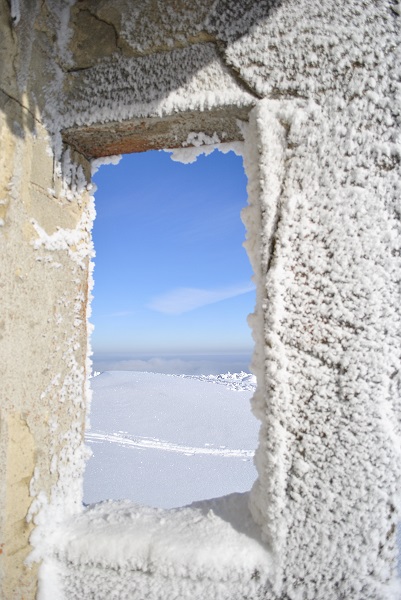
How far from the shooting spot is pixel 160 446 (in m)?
4.09

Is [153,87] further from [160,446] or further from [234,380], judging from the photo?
[234,380]

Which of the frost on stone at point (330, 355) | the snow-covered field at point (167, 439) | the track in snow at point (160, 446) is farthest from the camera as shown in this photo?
the track in snow at point (160, 446)

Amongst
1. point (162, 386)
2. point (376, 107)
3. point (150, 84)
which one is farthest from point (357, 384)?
point (162, 386)

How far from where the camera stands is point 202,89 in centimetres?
92

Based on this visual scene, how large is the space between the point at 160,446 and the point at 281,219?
12.6 feet

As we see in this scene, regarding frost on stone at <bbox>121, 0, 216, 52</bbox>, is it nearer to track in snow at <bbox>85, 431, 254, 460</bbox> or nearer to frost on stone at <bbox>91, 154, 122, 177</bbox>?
frost on stone at <bbox>91, 154, 122, 177</bbox>

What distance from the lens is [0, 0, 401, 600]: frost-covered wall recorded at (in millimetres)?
800

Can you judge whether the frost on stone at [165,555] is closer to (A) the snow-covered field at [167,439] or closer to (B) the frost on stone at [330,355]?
(B) the frost on stone at [330,355]

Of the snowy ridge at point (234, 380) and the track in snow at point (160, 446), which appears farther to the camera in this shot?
the snowy ridge at point (234, 380)

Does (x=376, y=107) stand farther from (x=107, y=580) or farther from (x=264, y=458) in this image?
(x=107, y=580)

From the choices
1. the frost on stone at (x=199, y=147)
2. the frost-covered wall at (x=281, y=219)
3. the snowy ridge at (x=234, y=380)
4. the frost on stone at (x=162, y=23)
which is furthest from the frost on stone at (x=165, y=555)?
the snowy ridge at (x=234, y=380)

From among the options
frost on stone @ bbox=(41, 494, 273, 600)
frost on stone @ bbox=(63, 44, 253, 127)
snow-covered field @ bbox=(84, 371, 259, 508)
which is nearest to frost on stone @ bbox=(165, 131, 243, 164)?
frost on stone @ bbox=(63, 44, 253, 127)

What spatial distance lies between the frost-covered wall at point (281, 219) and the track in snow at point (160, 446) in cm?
317

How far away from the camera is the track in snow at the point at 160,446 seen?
3982 mm
